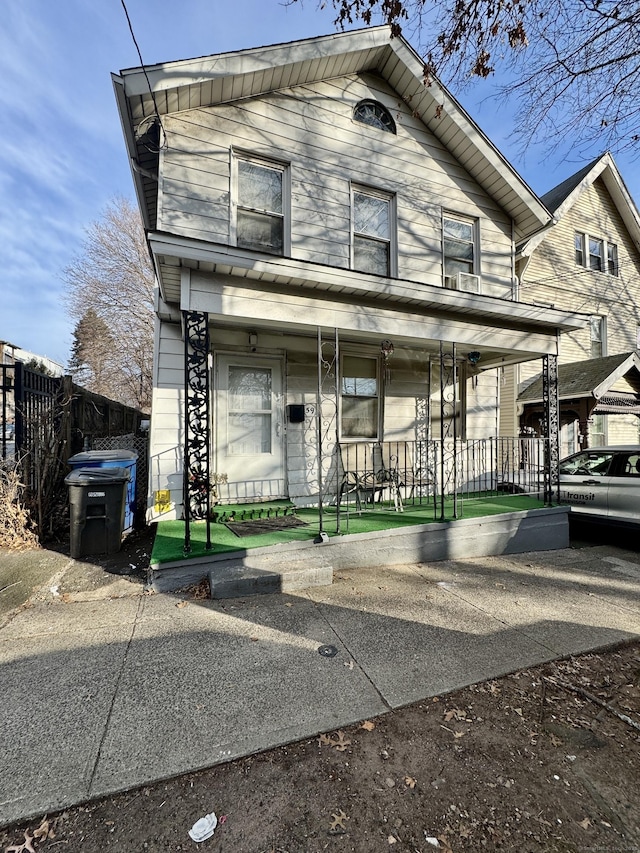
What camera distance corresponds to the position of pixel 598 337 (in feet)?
39.8

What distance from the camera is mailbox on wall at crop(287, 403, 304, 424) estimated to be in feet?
20.0

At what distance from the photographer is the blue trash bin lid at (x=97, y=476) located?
4305 mm

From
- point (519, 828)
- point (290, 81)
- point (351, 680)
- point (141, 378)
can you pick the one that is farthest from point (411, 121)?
point (141, 378)

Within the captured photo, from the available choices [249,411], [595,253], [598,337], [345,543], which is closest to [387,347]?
[249,411]

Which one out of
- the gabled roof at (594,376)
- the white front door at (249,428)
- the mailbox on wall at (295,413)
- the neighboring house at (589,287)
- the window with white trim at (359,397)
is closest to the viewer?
the white front door at (249,428)

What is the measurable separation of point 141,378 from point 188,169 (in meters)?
16.7

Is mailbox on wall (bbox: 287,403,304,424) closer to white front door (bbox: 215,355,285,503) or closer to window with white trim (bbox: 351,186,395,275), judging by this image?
white front door (bbox: 215,355,285,503)

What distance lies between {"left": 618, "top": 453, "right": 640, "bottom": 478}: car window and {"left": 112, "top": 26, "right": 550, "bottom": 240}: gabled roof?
470 centimetres

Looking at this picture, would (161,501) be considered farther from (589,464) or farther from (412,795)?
(589,464)

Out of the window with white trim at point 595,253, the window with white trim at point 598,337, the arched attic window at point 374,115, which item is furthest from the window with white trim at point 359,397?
the window with white trim at point 595,253

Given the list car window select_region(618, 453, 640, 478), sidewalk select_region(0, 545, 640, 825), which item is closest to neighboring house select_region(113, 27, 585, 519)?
sidewalk select_region(0, 545, 640, 825)

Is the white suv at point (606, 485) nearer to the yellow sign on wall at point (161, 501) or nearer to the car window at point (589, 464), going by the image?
the car window at point (589, 464)

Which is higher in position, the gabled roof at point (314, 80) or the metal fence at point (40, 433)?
the gabled roof at point (314, 80)

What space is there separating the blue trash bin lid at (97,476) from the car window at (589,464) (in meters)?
7.10
